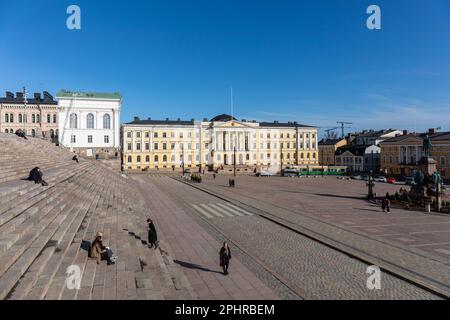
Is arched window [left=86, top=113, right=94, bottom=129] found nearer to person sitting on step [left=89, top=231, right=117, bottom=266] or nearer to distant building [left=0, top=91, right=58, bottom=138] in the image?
distant building [left=0, top=91, right=58, bottom=138]

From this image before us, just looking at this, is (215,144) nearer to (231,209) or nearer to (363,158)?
(363,158)

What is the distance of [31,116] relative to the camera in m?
64.8

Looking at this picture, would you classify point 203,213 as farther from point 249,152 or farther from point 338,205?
point 249,152

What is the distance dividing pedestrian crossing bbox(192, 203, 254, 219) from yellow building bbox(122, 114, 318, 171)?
177 feet

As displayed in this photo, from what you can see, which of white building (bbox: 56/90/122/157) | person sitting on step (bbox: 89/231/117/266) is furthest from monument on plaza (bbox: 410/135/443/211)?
white building (bbox: 56/90/122/157)

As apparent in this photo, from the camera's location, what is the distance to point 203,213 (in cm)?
2656

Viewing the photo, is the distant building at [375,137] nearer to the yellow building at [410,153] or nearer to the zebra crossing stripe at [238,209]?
the yellow building at [410,153]

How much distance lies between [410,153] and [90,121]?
72.1m

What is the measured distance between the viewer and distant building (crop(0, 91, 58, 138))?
63.0m

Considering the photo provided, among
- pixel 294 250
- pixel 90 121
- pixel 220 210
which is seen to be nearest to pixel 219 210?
pixel 220 210

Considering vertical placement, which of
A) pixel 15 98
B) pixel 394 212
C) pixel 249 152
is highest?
pixel 15 98

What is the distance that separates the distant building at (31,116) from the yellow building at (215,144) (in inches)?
898
